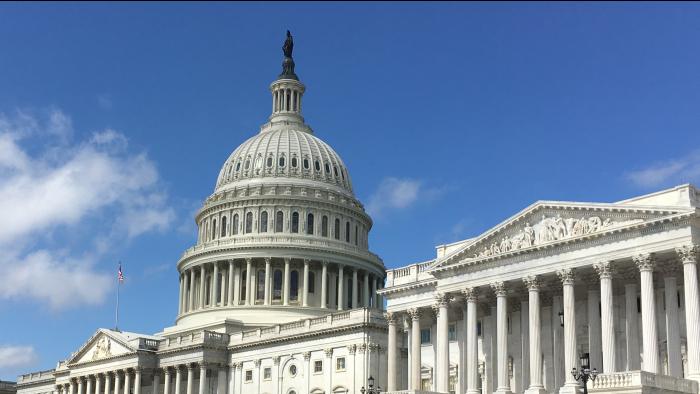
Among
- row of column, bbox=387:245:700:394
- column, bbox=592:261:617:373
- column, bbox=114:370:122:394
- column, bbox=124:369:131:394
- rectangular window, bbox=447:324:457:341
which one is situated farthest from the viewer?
column, bbox=114:370:122:394

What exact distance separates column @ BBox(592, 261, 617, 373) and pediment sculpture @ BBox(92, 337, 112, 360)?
68687 mm

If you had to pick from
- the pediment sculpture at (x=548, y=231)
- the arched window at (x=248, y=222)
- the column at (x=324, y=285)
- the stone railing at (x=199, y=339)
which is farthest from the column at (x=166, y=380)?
the pediment sculpture at (x=548, y=231)

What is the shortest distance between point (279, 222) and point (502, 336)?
62.1 m

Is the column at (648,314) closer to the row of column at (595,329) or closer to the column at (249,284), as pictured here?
the row of column at (595,329)

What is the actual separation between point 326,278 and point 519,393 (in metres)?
55.4

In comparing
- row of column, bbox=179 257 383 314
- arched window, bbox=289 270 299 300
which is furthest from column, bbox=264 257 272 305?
arched window, bbox=289 270 299 300

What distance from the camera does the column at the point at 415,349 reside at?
76.9m

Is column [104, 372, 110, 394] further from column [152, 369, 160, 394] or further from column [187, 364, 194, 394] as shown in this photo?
column [187, 364, 194, 394]

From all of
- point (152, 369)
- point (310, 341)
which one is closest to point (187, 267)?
point (152, 369)

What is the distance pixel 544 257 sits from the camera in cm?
6900

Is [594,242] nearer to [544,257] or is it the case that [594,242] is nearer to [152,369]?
[544,257]

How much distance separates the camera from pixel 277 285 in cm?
12600

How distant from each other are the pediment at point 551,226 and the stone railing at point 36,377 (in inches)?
3112

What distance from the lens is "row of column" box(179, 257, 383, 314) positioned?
124m
